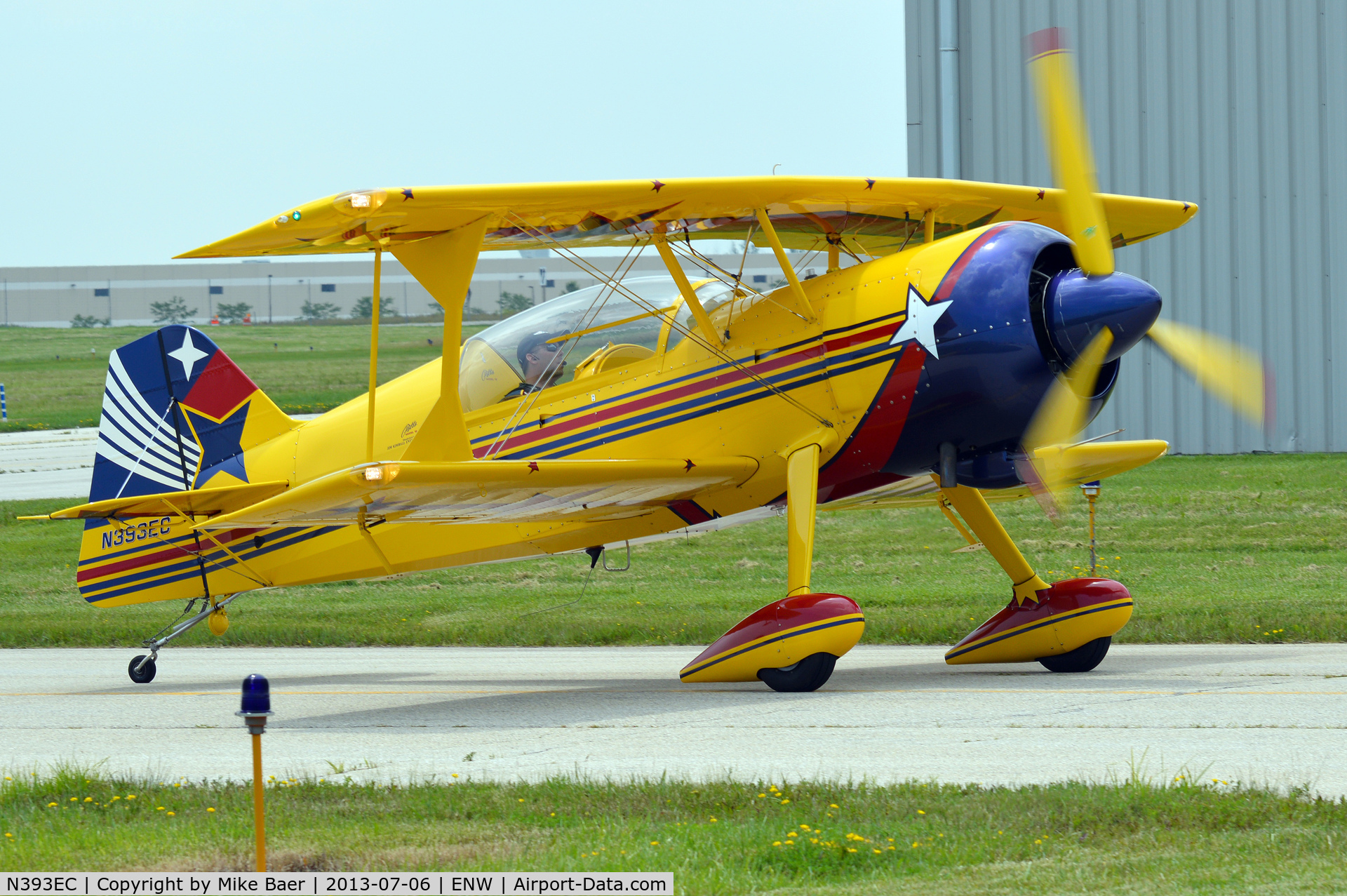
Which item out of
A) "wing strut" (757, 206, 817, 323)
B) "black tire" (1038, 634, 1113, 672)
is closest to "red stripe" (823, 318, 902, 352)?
"wing strut" (757, 206, 817, 323)

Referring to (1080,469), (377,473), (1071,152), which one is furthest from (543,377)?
(1080,469)

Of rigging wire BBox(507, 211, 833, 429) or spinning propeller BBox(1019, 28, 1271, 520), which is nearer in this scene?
spinning propeller BBox(1019, 28, 1271, 520)

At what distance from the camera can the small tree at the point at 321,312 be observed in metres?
124

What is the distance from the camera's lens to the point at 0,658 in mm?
14414

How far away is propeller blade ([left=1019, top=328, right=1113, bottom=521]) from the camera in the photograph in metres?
9.84

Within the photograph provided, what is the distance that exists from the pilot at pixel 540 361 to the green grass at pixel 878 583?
3.43m

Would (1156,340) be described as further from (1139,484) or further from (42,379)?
(42,379)

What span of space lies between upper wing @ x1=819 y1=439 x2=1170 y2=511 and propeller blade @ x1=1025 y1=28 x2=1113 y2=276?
230 centimetres

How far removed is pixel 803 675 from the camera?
33.0ft

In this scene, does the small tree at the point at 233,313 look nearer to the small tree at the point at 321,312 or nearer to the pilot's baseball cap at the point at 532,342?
the small tree at the point at 321,312

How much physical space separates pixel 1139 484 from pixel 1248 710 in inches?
581

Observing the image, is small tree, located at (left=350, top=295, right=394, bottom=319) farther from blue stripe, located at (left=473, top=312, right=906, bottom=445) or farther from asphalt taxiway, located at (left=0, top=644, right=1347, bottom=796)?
blue stripe, located at (left=473, top=312, right=906, bottom=445)

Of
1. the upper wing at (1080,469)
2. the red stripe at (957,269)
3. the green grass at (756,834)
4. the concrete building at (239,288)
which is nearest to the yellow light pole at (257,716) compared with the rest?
the green grass at (756,834)

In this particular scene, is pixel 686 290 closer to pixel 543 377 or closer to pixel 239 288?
pixel 543 377
